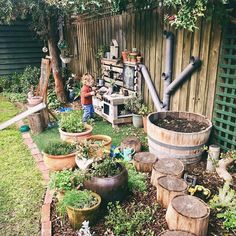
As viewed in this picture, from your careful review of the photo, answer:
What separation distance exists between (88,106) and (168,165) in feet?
9.82

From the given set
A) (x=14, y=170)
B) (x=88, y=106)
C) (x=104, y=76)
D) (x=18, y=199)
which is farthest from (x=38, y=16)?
(x=18, y=199)

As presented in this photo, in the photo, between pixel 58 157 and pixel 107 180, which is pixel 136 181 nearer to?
pixel 107 180

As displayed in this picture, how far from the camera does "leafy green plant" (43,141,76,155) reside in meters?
3.84

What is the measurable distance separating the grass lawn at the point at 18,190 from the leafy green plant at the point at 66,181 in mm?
404

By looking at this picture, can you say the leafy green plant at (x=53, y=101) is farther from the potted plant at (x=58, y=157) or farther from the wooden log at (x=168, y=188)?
the wooden log at (x=168, y=188)

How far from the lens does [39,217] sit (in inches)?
121

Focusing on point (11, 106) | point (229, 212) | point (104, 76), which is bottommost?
point (11, 106)

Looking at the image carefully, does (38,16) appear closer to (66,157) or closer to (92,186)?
(66,157)

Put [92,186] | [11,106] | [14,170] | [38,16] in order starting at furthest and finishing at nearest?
[11,106] → [38,16] → [14,170] → [92,186]

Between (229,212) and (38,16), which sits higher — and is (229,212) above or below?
below

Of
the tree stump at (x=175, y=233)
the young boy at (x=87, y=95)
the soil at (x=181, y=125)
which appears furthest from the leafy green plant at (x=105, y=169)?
the young boy at (x=87, y=95)

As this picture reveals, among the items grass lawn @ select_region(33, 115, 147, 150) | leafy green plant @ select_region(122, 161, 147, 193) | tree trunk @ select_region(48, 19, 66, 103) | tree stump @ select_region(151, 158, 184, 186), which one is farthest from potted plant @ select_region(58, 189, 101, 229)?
tree trunk @ select_region(48, 19, 66, 103)

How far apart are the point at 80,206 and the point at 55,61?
18.0 feet

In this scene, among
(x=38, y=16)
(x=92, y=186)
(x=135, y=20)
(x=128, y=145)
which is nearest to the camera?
(x=92, y=186)
